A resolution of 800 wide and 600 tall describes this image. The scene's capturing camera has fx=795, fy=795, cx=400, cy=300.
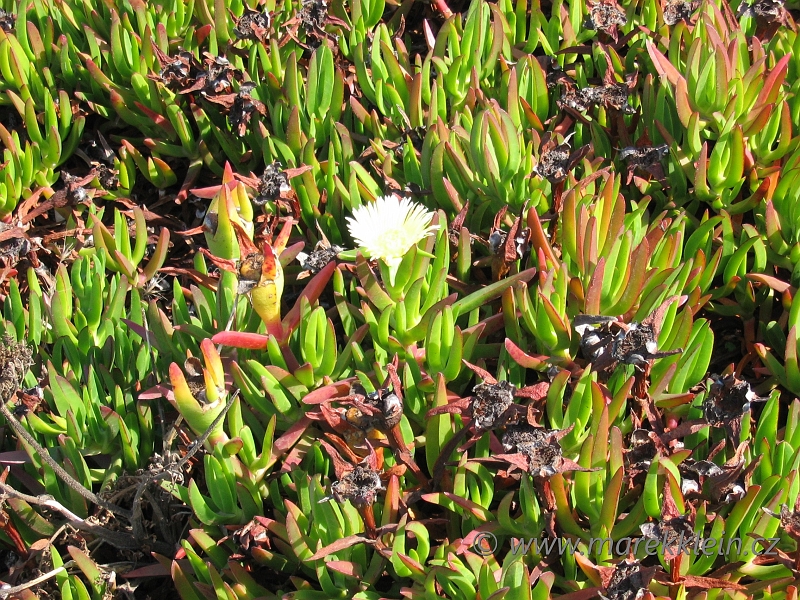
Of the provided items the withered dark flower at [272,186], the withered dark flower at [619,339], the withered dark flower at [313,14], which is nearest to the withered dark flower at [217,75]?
the withered dark flower at [313,14]

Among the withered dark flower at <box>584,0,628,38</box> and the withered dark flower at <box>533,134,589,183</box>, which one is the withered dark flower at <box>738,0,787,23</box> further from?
the withered dark flower at <box>533,134,589,183</box>

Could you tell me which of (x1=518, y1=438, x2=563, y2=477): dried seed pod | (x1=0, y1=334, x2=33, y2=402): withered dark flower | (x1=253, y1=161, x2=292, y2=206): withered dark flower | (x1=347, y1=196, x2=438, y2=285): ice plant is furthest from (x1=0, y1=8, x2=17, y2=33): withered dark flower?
(x1=518, y1=438, x2=563, y2=477): dried seed pod

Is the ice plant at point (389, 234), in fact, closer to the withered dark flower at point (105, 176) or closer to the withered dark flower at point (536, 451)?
the withered dark flower at point (536, 451)

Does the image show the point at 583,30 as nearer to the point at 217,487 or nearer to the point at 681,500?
the point at 681,500

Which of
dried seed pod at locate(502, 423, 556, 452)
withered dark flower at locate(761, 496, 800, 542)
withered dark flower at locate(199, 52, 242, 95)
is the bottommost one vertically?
withered dark flower at locate(761, 496, 800, 542)

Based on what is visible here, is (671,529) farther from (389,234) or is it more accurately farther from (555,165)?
(555,165)

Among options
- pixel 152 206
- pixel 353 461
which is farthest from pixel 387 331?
pixel 152 206
